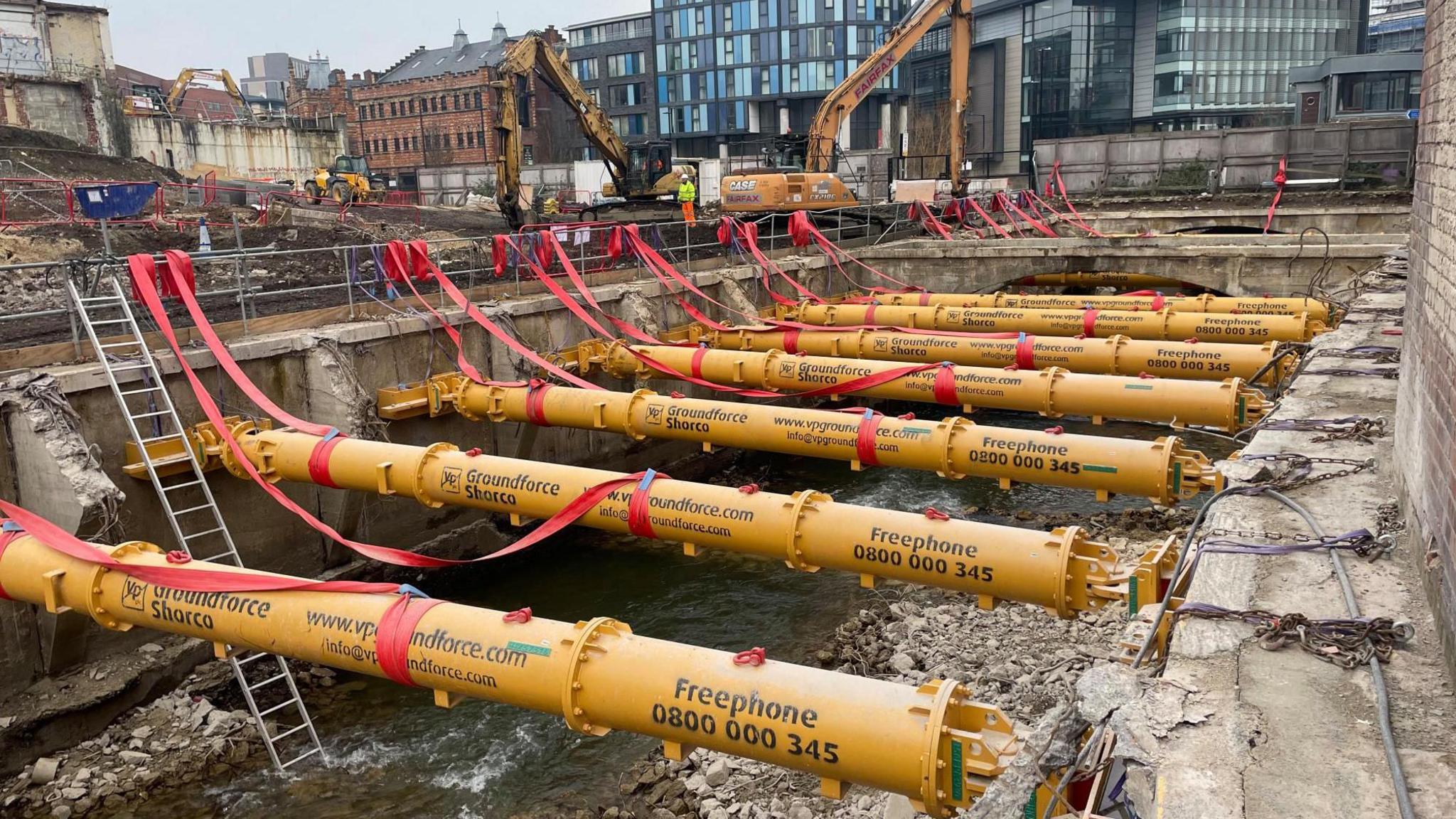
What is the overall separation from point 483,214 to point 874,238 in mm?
21537

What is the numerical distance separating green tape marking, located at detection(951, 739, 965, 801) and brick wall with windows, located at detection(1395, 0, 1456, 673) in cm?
193

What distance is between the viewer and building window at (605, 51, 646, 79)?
73.9 metres

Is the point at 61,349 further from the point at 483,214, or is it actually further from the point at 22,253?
the point at 483,214

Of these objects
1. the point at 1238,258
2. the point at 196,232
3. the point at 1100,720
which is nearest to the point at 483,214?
the point at 196,232

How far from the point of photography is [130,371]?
990cm

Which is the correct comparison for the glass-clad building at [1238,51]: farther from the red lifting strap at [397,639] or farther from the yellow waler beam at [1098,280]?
the red lifting strap at [397,639]

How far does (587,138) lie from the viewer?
27688 millimetres

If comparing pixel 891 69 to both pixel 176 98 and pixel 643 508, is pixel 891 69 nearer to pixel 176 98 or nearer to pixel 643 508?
pixel 643 508

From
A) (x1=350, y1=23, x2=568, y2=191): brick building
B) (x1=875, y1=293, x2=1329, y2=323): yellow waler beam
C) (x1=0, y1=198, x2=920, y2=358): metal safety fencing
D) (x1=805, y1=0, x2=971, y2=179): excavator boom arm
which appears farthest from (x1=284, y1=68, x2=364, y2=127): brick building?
(x1=875, y1=293, x2=1329, y2=323): yellow waler beam

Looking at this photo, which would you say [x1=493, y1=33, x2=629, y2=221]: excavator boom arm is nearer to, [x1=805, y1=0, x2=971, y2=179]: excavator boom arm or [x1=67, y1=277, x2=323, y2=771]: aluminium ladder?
[x1=805, y1=0, x2=971, y2=179]: excavator boom arm

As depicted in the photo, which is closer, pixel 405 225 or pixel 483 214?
pixel 405 225

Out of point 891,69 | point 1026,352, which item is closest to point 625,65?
point 891,69

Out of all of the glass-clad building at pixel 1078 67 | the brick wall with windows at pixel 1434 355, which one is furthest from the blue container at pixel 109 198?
the glass-clad building at pixel 1078 67

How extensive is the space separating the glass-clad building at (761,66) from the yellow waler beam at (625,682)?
59.1m
